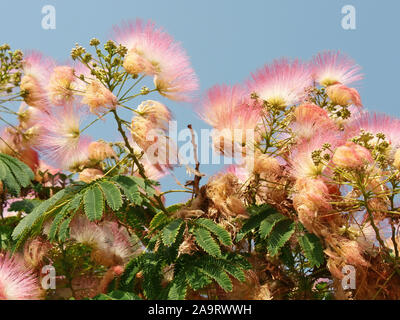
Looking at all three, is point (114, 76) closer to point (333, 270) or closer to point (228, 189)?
point (228, 189)

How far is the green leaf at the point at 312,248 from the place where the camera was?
348 centimetres

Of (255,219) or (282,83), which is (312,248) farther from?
(282,83)

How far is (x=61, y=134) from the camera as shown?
4012 mm

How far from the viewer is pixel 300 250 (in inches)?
146

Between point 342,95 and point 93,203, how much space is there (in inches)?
59.6

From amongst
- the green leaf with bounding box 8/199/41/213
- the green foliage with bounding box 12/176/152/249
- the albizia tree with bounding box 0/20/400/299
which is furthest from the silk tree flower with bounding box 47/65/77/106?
the green leaf with bounding box 8/199/41/213

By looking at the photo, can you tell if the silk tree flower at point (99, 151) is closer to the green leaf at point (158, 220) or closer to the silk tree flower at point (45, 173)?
the silk tree flower at point (45, 173)

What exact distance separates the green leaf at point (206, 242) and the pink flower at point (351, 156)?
27.7 inches

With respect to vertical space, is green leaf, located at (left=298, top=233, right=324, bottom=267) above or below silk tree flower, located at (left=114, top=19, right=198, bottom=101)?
below

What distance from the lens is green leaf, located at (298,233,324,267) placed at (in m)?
3.48

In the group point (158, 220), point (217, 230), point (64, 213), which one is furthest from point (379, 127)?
point (64, 213)

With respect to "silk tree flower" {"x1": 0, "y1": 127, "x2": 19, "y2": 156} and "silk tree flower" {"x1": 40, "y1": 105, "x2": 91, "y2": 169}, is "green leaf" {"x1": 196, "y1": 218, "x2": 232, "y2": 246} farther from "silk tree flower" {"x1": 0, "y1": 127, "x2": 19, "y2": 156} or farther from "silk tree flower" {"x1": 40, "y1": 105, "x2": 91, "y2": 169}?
"silk tree flower" {"x1": 0, "y1": 127, "x2": 19, "y2": 156}
